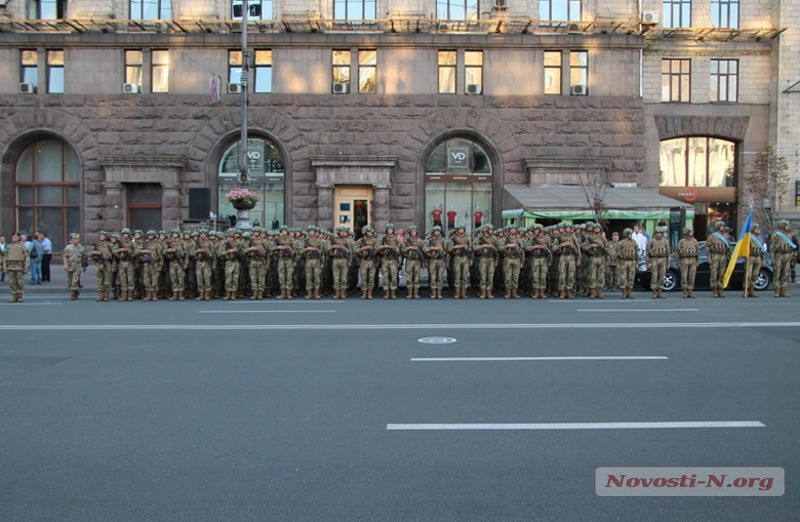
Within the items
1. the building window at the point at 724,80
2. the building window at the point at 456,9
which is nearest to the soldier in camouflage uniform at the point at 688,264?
the building window at the point at 456,9

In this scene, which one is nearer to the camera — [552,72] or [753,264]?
[753,264]

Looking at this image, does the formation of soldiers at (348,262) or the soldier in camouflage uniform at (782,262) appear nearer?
the soldier in camouflage uniform at (782,262)

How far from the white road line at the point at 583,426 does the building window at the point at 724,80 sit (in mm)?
28085

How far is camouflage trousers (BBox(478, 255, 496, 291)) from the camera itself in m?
18.0

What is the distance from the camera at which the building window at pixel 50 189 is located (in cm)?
2959

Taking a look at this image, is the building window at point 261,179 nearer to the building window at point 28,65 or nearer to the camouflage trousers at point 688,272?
the building window at point 28,65

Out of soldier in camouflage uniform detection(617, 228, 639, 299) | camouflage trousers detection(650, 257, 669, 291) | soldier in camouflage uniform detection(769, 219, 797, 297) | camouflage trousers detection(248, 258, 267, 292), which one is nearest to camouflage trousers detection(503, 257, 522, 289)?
soldier in camouflage uniform detection(617, 228, 639, 299)

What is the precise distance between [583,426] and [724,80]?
29.1 m

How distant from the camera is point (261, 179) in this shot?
29.5m

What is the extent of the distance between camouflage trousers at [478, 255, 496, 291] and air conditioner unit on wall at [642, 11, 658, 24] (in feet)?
51.8

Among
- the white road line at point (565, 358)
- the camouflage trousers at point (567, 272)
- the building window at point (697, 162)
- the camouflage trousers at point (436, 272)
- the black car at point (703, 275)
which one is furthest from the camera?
the building window at point (697, 162)

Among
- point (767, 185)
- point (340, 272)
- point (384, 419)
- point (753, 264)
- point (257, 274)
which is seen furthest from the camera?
point (767, 185)

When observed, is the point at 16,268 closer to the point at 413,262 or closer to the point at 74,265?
the point at 74,265

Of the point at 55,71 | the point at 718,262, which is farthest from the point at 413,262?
the point at 55,71
